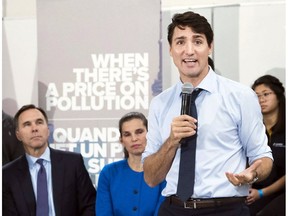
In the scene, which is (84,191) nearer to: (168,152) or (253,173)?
(168,152)

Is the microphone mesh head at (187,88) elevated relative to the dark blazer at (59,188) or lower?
elevated

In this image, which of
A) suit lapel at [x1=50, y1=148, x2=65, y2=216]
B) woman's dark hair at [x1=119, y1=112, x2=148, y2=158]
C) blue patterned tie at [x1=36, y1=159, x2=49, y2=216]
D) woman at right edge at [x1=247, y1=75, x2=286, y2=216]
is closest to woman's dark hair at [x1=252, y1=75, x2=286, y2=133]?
woman at right edge at [x1=247, y1=75, x2=286, y2=216]

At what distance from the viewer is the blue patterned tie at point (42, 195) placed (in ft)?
12.9

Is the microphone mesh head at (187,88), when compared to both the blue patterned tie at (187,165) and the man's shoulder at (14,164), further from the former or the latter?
the man's shoulder at (14,164)

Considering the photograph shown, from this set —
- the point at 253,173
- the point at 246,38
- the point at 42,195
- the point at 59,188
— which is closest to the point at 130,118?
the point at 59,188

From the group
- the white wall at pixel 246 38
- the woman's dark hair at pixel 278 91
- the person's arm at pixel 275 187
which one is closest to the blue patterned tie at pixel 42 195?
the white wall at pixel 246 38

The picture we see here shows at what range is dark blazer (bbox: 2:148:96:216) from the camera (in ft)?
12.9

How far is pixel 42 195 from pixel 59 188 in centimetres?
13

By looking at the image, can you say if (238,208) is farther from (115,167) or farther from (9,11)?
(9,11)

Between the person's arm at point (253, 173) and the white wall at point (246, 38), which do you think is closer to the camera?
the person's arm at point (253, 173)

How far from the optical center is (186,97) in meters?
2.46

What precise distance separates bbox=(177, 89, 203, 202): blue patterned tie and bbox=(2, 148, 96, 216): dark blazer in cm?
156

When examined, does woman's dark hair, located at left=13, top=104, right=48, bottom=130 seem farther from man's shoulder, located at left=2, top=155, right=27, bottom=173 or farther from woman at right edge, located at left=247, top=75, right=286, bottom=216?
woman at right edge, located at left=247, top=75, right=286, bottom=216

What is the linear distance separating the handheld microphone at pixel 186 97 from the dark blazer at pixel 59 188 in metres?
1.71
